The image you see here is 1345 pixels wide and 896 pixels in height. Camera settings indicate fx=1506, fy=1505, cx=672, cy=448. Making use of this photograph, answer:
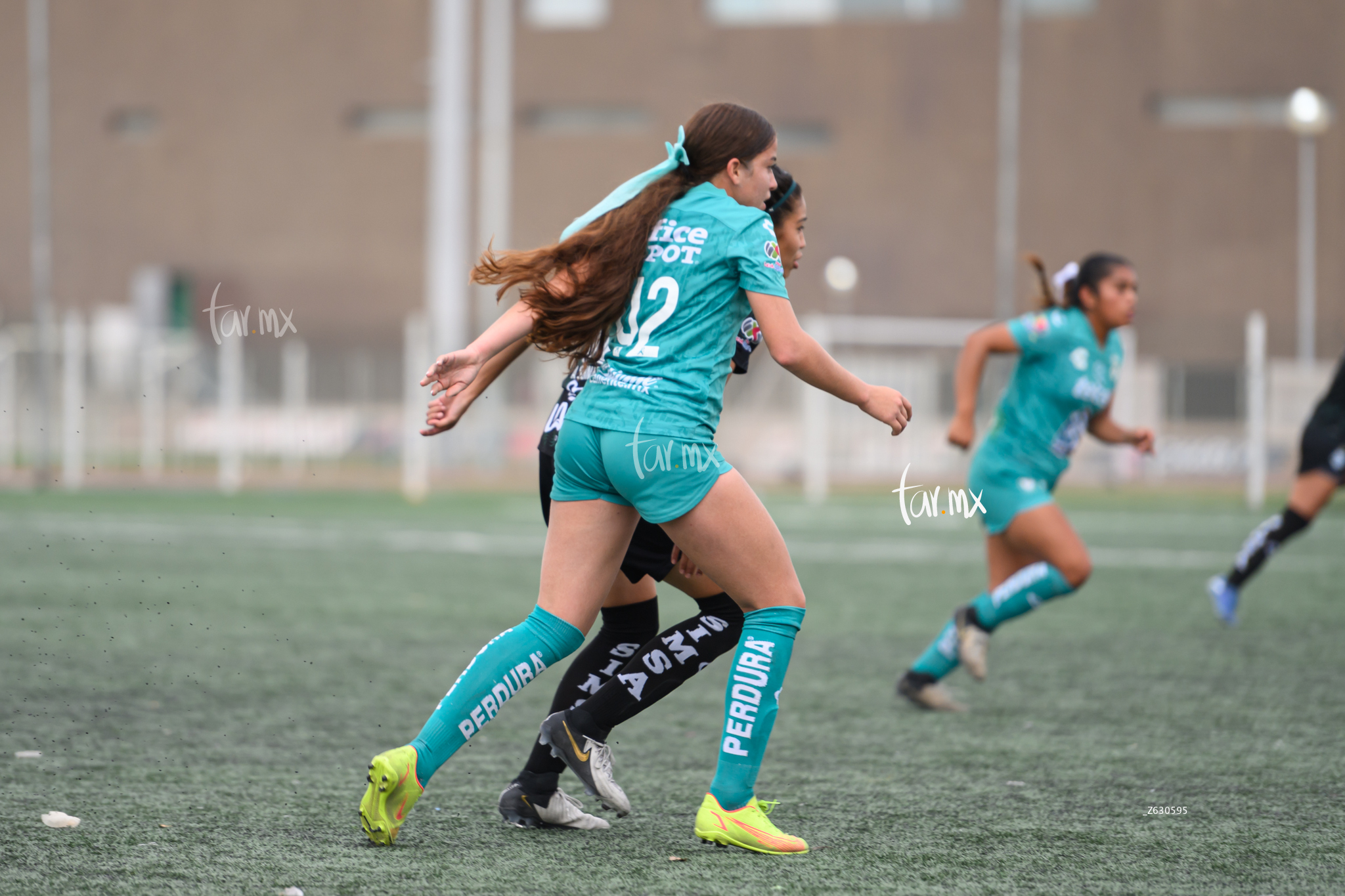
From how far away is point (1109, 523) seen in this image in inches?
595

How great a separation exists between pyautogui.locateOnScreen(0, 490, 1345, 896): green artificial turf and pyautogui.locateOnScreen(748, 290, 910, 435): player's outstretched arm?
104cm

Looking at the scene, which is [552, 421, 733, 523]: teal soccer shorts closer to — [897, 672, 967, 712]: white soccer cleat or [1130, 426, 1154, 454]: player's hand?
[897, 672, 967, 712]: white soccer cleat

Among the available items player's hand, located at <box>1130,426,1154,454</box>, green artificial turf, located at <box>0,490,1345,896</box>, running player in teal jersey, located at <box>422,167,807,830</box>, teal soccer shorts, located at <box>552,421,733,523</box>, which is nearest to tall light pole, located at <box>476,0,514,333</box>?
green artificial turf, located at <box>0,490,1345,896</box>

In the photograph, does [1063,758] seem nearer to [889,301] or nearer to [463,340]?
[463,340]

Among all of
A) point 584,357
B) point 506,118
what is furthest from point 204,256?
point 584,357

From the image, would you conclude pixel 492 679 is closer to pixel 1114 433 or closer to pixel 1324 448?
pixel 1114 433

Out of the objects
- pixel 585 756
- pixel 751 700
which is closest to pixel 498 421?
pixel 585 756

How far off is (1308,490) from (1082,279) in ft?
8.92

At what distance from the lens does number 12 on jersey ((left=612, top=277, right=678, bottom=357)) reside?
3.45m

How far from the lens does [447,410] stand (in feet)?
12.2

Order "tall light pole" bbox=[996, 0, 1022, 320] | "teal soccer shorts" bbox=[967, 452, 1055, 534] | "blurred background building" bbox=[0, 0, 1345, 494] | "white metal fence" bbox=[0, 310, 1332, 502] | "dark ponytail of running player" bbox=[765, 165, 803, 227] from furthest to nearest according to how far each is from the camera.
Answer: "tall light pole" bbox=[996, 0, 1022, 320], "blurred background building" bbox=[0, 0, 1345, 494], "white metal fence" bbox=[0, 310, 1332, 502], "teal soccer shorts" bbox=[967, 452, 1055, 534], "dark ponytail of running player" bbox=[765, 165, 803, 227]

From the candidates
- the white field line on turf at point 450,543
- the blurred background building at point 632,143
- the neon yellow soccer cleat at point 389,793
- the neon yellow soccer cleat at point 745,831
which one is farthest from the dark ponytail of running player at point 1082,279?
the blurred background building at point 632,143

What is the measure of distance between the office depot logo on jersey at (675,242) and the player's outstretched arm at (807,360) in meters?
0.17

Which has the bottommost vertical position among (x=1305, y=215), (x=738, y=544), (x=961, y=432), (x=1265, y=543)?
(x=1265, y=543)
